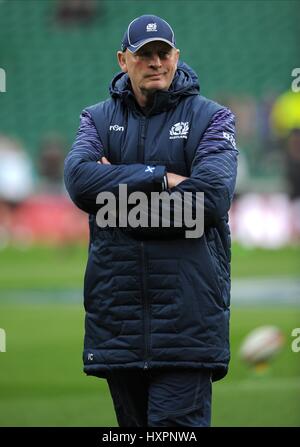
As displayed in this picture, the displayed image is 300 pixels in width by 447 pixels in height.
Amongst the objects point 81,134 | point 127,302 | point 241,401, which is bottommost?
point 241,401

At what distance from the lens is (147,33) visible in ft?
13.3

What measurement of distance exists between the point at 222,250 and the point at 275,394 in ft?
12.0

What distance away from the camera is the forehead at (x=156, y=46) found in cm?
403

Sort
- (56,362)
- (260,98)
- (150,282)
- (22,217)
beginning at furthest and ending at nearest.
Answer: (260,98)
(22,217)
(56,362)
(150,282)

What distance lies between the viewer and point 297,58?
2328cm

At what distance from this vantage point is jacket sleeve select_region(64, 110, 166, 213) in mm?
3971

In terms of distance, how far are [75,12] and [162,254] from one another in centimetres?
2175

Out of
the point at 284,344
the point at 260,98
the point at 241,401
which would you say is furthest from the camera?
the point at 260,98

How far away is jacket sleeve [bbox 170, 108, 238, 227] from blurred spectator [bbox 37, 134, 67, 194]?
1742 centimetres

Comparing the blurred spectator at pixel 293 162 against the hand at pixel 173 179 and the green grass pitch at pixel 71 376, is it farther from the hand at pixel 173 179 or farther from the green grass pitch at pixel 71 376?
the hand at pixel 173 179

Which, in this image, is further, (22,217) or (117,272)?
(22,217)

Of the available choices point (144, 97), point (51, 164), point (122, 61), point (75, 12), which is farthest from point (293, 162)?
point (144, 97)
